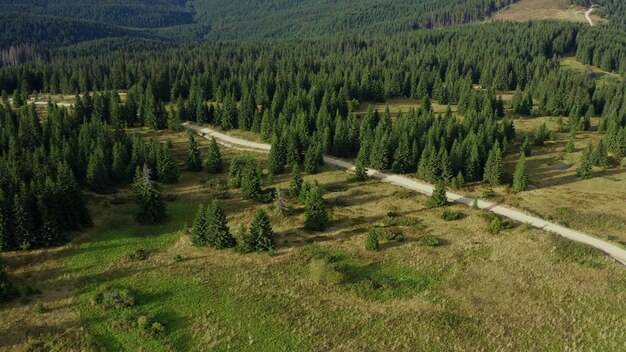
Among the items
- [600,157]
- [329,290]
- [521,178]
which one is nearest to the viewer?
[329,290]

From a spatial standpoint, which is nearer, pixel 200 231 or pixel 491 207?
pixel 200 231

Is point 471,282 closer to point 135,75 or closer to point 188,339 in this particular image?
point 188,339

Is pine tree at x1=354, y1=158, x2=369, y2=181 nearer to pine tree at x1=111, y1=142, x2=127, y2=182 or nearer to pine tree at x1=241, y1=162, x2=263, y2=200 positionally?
pine tree at x1=241, y1=162, x2=263, y2=200

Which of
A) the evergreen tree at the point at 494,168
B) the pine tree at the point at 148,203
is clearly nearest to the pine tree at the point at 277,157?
the pine tree at the point at 148,203

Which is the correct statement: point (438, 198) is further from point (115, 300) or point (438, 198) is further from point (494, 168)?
point (115, 300)

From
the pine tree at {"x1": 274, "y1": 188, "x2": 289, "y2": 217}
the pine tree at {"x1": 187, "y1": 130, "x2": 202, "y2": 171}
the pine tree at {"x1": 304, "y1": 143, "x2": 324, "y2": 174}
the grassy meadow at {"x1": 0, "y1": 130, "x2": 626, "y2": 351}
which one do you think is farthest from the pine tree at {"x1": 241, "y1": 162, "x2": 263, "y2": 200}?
the pine tree at {"x1": 187, "y1": 130, "x2": 202, "y2": 171}

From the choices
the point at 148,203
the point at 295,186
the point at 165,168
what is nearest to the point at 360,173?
the point at 295,186
